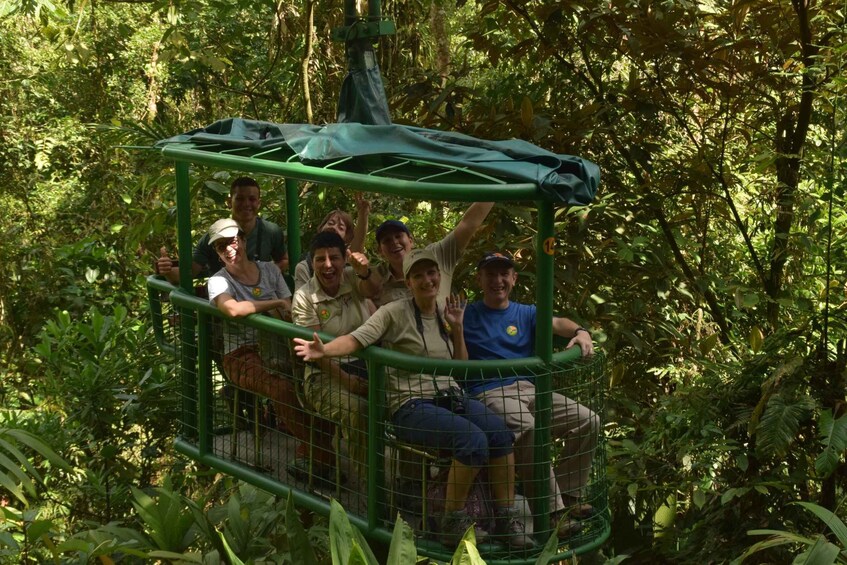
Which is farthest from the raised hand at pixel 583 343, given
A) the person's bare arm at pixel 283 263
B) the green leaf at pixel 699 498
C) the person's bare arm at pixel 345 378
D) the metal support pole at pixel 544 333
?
the person's bare arm at pixel 283 263

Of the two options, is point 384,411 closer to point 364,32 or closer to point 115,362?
point 364,32

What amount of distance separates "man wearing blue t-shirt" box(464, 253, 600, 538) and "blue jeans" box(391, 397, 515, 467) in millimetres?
67

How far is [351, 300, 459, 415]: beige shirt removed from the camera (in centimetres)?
451

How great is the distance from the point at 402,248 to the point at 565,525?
1414mm

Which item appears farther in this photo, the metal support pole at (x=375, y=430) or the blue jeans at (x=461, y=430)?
the metal support pole at (x=375, y=430)

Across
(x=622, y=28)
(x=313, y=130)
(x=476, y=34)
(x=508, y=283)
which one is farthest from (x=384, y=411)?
(x=476, y=34)

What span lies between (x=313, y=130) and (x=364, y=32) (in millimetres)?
758

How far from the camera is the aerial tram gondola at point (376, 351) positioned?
434 centimetres

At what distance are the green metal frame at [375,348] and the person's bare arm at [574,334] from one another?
11cm

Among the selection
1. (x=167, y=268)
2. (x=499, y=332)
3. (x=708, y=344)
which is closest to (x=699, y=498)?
(x=708, y=344)

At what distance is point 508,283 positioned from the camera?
481 cm

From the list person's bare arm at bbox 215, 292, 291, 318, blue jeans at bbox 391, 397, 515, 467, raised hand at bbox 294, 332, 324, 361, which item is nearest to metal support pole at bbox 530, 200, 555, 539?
blue jeans at bbox 391, 397, 515, 467

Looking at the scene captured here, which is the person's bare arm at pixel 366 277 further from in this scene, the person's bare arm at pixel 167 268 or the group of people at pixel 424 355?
the person's bare arm at pixel 167 268

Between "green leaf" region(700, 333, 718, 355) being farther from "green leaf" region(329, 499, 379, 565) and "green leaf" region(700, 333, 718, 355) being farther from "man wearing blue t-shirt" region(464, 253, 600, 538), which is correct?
"green leaf" region(329, 499, 379, 565)
